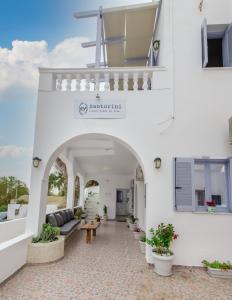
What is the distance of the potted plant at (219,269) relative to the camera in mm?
3953

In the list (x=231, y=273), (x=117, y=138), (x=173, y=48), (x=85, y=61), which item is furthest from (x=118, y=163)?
(x=231, y=273)

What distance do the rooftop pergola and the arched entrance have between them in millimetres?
2722

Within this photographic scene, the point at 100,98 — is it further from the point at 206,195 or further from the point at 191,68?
the point at 206,195

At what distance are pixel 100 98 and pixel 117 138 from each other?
1.07m

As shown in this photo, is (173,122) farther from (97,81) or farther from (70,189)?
(70,189)

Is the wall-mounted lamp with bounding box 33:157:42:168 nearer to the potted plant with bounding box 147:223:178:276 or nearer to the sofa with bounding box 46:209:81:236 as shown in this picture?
the sofa with bounding box 46:209:81:236

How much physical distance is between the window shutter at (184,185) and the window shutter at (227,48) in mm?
2604

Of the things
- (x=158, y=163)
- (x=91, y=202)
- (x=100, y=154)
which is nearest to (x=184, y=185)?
(x=158, y=163)

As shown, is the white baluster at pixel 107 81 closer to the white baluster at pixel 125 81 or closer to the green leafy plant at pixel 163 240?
the white baluster at pixel 125 81

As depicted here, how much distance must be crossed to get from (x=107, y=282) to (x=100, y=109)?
3.53 m

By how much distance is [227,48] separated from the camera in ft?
16.8

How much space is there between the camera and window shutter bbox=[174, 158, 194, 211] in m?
4.52

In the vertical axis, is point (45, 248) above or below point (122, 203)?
below

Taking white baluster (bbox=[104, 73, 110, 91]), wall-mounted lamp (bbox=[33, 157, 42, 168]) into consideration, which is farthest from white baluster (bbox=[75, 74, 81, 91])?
wall-mounted lamp (bbox=[33, 157, 42, 168])
